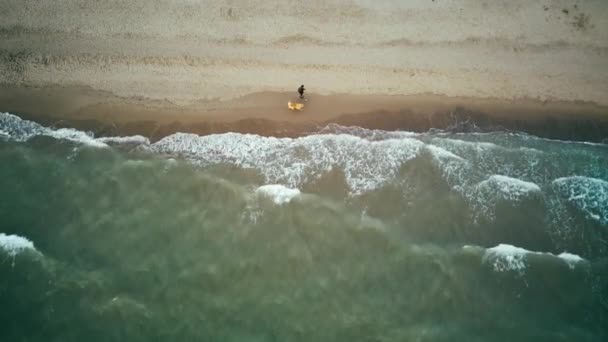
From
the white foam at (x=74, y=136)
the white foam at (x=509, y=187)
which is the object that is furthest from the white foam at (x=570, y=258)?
the white foam at (x=74, y=136)

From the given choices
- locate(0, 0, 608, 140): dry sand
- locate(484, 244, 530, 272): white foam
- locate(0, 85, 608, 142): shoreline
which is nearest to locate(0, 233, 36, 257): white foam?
locate(0, 85, 608, 142): shoreline

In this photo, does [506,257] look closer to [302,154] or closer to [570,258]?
[570,258]

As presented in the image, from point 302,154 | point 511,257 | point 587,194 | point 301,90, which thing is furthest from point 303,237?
point 587,194

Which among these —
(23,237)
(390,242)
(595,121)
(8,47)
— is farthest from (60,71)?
(595,121)

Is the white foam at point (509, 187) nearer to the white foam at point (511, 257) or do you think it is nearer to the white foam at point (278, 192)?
the white foam at point (511, 257)

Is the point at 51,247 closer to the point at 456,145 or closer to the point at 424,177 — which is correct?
the point at 424,177
